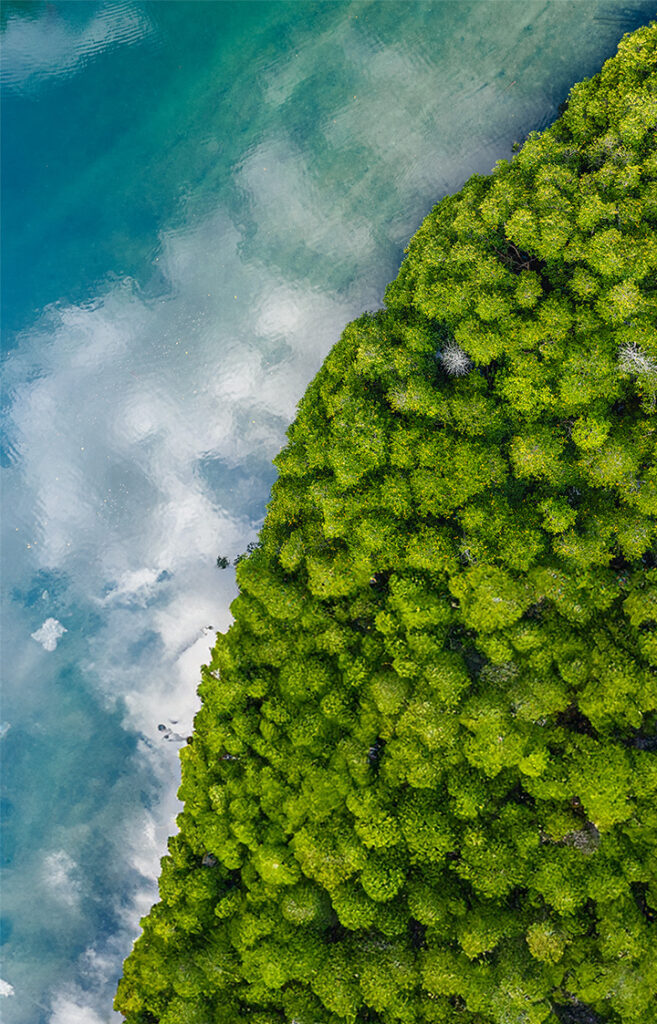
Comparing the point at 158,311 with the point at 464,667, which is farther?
the point at 158,311

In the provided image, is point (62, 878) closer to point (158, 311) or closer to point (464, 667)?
point (464, 667)

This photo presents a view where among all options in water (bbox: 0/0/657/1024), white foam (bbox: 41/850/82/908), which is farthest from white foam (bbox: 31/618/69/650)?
white foam (bbox: 41/850/82/908)

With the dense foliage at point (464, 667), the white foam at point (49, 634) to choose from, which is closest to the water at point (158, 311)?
the white foam at point (49, 634)

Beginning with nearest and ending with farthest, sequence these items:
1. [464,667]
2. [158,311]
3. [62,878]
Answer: [464,667] < [62,878] < [158,311]

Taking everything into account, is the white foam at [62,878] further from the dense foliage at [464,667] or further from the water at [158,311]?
the dense foliage at [464,667]

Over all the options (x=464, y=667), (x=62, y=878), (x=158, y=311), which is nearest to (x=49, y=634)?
(x=62, y=878)

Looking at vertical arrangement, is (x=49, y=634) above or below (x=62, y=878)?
above

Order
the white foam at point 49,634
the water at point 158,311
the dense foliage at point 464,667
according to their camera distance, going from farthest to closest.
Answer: the white foam at point 49,634 < the water at point 158,311 < the dense foliage at point 464,667
